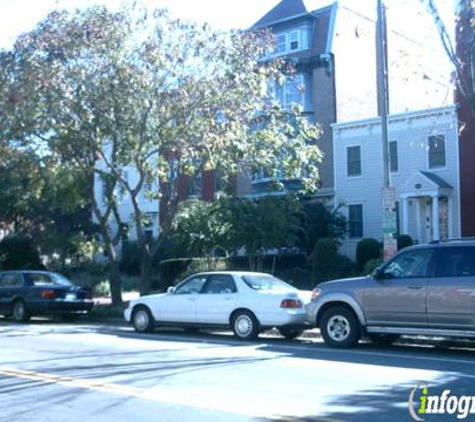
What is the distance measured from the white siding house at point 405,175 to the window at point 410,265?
51.7 ft

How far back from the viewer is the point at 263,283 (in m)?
15.6

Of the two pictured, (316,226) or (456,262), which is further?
(316,226)

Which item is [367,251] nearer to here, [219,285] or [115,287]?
[115,287]

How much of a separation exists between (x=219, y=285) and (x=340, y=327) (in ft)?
10.6

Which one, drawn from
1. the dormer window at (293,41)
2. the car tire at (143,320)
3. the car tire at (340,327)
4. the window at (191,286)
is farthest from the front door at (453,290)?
the dormer window at (293,41)

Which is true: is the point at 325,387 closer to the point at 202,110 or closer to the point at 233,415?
the point at 233,415

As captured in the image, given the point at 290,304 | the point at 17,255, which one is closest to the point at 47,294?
the point at 290,304

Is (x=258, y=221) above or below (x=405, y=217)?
below

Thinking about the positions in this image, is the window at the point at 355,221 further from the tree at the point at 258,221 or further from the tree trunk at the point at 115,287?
the tree trunk at the point at 115,287

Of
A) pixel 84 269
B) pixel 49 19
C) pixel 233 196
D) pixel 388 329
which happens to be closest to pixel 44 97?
pixel 49 19

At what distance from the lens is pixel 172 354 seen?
12.5 metres

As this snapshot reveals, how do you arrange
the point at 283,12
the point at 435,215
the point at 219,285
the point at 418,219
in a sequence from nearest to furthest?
the point at 219,285, the point at 435,215, the point at 418,219, the point at 283,12

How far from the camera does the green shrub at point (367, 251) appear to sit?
95.6 ft

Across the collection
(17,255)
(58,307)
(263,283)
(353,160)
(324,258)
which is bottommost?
(58,307)
